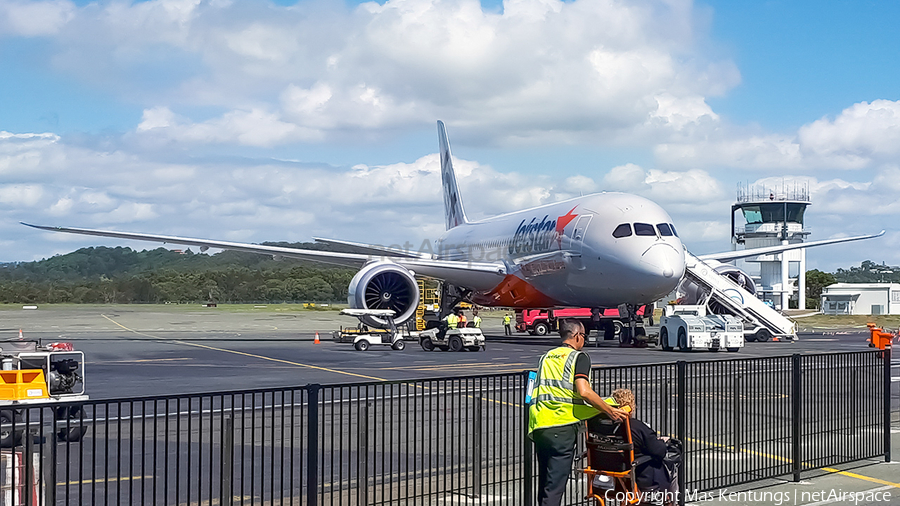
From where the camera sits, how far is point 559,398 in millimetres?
7066

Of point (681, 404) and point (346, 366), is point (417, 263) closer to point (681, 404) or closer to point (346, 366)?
point (346, 366)

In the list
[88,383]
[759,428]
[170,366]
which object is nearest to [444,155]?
[170,366]

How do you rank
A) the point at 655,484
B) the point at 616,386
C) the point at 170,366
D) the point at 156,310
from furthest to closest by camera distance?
1. the point at 156,310
2. the point at 170,366
3. the point at 616,386
4. the point at 655,484

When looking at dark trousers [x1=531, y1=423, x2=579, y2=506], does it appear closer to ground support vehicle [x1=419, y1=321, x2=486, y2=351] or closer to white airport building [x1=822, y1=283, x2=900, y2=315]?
ground support vehicle [x1=419, y1=321, x2=486, y2=351]

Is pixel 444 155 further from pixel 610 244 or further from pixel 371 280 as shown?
pixel 610 244

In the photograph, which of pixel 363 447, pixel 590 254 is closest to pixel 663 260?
pixel 590 254

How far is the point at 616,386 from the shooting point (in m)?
8.65

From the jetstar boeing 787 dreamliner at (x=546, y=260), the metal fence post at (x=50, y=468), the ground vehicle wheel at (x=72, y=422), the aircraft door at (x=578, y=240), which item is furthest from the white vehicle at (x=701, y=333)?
the metal fence post at (x=50, y=468)

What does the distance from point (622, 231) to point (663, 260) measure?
1561mm

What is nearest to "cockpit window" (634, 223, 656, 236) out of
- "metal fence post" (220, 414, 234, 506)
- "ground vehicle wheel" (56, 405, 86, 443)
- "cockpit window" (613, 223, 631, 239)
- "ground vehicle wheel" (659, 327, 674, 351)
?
"cockpit window" (613, 223, 631, 239)

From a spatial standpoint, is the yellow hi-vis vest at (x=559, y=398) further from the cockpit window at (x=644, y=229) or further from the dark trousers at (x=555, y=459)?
the cockpit window at (x=644, y=229)

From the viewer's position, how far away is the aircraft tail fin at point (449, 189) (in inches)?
2018

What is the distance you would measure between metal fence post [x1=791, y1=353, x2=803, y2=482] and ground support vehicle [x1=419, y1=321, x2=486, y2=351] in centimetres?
2039

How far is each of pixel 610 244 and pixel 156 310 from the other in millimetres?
58537
